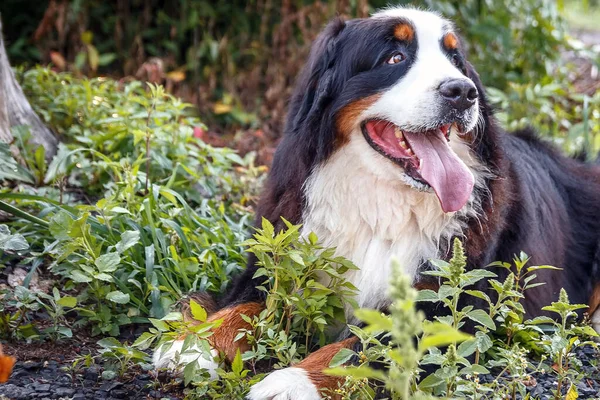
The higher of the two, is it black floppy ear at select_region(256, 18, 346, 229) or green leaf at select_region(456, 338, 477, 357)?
black floppy ear at select_region(256, 18, 346, 229)

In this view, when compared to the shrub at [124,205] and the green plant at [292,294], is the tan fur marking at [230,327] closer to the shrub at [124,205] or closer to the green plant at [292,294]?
the green plant at [292,294]

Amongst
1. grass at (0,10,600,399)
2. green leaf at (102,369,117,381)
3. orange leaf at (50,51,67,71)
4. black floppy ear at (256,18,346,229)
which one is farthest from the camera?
orange leaf at (50,51,67,71)

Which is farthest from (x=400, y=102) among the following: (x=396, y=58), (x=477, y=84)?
(x=477, y=84)

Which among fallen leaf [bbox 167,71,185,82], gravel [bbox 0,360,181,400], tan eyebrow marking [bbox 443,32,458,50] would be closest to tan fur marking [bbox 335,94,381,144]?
tan eyebrow marking [bbox 443,32,458,50]

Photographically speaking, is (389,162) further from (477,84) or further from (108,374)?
(108,374)

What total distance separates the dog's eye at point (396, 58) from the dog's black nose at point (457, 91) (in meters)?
0.25

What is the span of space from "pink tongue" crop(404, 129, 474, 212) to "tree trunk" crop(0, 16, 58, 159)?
226 centimetres

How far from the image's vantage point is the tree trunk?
4.35 meters

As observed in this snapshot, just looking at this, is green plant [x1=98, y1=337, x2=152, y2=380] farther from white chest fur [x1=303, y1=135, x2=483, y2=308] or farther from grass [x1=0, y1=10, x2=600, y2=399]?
white chest fur [x1=303, y1=135, x2=483, y2=308]

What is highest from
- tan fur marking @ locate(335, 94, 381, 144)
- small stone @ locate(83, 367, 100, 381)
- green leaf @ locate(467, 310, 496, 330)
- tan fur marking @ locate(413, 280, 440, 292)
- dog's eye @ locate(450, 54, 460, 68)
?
dog's eye @ locate(450, 54, 460, 68)

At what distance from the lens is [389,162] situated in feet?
10.6

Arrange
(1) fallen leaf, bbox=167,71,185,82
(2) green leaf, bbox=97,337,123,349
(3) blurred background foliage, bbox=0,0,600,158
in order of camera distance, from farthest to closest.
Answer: (3) blurred background foliage, bbox=0,0,600,158
(1) fallen leaf, bbox=167,71,185,82
(2) green leaf, bbox=97,337,123,349

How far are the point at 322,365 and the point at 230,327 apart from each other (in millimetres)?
444

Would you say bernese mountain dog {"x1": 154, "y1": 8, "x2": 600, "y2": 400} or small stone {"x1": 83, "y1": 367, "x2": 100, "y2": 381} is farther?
bernese mountain dog {"x1": 154, "y1": 8, "x2": 600, "y2": 400}
